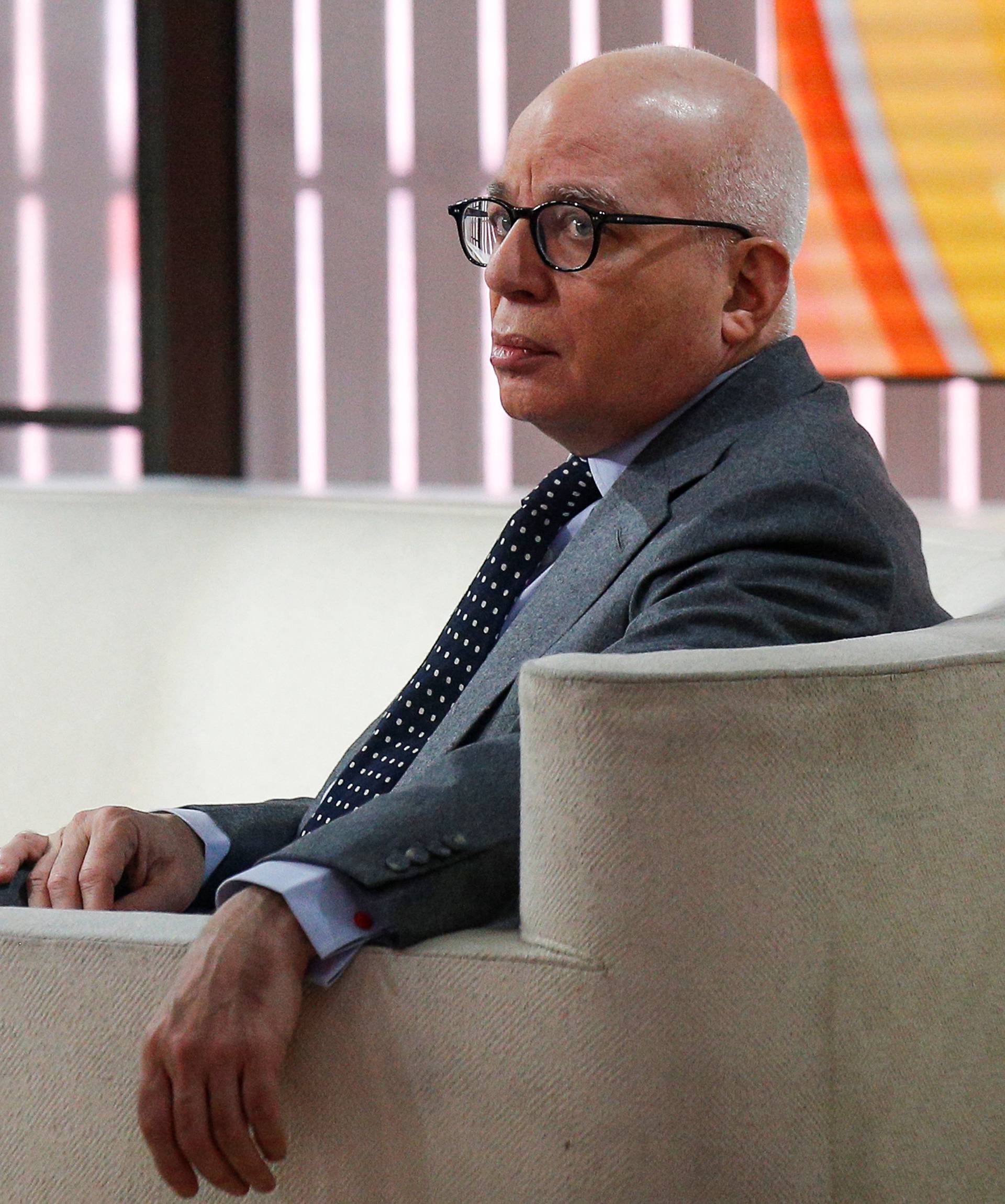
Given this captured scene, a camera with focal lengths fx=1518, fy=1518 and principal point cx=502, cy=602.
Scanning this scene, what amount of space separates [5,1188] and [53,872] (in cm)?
28

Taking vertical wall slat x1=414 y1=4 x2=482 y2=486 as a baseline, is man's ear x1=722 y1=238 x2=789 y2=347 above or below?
below

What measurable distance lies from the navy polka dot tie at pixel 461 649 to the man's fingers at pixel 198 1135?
42 centimetres

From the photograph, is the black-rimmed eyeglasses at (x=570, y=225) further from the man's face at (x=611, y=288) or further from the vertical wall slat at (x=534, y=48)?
the vertical wall slat at (x=534, y=48)

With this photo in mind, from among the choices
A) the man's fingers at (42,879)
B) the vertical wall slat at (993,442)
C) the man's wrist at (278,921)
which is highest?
the vertical wall slat at (993,442)

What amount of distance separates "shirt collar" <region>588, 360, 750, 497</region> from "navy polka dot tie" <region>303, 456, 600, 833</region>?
0.08m

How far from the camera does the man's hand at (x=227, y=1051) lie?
851 millimetres

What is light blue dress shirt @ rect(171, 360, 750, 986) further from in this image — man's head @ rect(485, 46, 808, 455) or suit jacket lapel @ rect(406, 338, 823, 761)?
man's head @ rect(485, 46, 808, 455)

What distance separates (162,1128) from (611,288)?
704 mm

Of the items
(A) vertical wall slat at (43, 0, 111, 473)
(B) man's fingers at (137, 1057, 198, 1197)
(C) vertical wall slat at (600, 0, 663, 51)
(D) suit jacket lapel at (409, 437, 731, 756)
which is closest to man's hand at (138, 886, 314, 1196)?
(B) man's fingers at (137, 1057, 198, 1197)

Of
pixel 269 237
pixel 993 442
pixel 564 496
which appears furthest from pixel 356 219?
pixel 564 496

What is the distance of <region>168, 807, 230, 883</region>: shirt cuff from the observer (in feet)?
4.32

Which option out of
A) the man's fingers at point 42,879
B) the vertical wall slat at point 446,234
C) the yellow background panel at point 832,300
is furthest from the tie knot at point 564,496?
the vertical wall slat at point 446,234

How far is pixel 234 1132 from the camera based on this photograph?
0.86 meters

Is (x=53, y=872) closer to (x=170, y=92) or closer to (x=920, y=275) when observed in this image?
(x=920, y=275)
